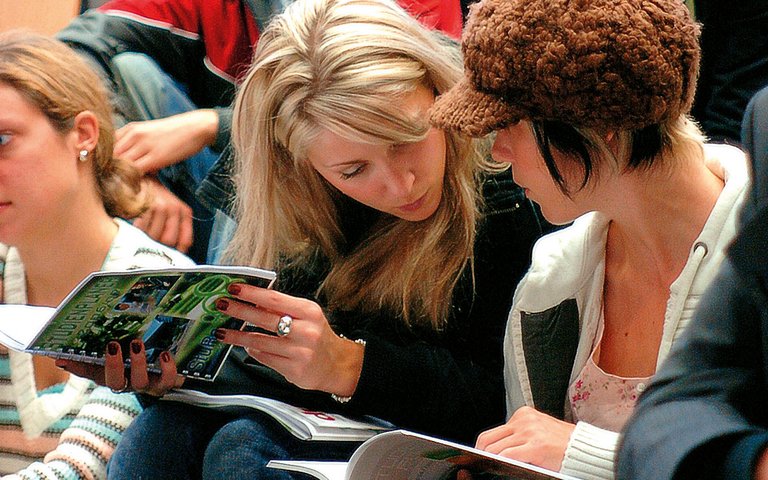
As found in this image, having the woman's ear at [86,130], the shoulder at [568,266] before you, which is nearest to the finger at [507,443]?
the shoulder at [568,266]

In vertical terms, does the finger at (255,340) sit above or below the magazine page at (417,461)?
below

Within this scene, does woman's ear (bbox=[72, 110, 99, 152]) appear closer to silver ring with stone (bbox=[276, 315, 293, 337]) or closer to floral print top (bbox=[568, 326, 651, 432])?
silver ring with stone (bbox=[276, 315, 293, 337])

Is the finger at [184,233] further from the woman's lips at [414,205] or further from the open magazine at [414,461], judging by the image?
the open magazine at [414,461]

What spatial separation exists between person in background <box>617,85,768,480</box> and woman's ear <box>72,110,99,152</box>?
150 centimetres

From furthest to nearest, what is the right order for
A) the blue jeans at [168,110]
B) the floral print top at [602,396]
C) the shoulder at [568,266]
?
the blue jeans at [168,110], the shoulder at [568,266], the floral print top at [602,396]

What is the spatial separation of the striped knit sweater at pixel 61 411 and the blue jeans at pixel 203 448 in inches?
6.5

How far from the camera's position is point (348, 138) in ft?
5.21

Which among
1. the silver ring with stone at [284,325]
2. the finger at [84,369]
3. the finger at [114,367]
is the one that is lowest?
the finger at [84,369]

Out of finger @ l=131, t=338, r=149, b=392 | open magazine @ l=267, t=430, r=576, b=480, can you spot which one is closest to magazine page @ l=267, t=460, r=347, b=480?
open magazine @ l=267, t=430, r=576, b=480

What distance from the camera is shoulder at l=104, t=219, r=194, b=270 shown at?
1.84 m

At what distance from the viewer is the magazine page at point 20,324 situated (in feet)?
4.78

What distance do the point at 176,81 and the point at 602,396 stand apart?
115 cm

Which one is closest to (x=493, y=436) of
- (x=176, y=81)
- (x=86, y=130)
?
(x=86, y=130)

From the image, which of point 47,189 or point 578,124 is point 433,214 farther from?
point 47,189
